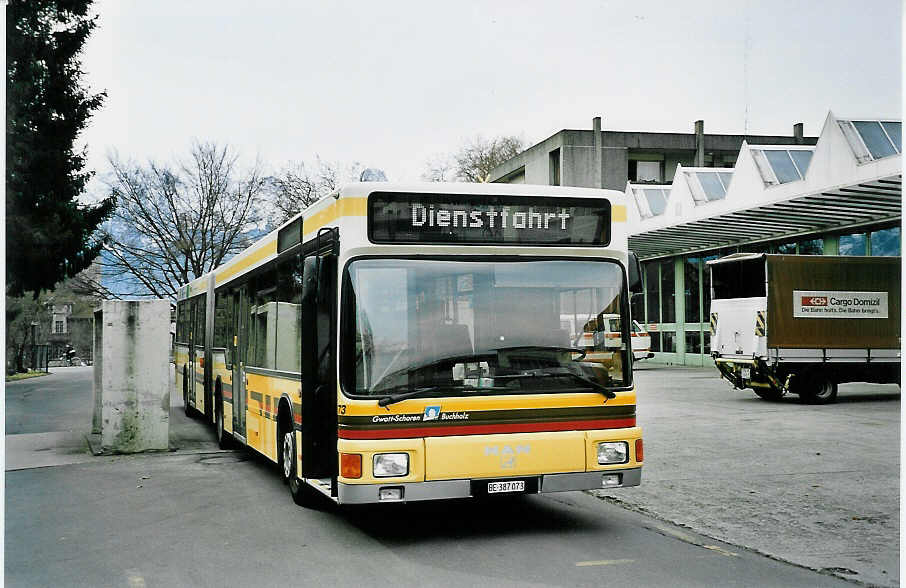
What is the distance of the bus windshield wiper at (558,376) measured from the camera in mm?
7496

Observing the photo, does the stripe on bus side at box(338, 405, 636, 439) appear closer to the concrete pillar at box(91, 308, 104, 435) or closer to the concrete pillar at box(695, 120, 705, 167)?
the concrete pillar at box(91, 308, 104, 435)

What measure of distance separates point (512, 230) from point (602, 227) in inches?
31.7

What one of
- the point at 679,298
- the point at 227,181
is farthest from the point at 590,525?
the point at 227,181

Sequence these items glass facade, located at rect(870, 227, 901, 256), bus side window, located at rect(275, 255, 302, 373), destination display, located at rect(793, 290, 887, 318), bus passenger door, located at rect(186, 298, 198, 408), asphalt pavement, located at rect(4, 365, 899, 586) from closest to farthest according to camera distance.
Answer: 1. asphalt pavement, located at rect(4, 365, 899, 586)
2. bus side window, located at rect(275, 255, 302, 373)
3. bus passenger door, located at rect(186, 298, 198, 408)
4. destination display, located at rect(793, 290, 887, 318)
5. glass facade, located at rect(870, 227, 901, 256)

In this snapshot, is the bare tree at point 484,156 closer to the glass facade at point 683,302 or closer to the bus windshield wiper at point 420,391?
the glass facade at point 683,302

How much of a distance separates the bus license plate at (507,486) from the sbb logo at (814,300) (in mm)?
15533

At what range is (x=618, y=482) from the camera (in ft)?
25.1

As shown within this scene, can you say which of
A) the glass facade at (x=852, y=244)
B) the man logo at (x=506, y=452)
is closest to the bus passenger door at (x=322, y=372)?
the man logo at (x=506, y=452)

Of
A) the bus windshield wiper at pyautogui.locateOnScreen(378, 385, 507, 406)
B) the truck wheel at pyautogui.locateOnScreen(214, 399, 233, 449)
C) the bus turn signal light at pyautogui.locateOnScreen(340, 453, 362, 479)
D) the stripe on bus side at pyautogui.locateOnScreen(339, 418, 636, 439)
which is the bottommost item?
the truck wheel at pyautogui.locateOnScreen(214, 399, 233, 449)

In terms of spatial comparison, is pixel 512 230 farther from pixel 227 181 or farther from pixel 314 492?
pixel 227 181

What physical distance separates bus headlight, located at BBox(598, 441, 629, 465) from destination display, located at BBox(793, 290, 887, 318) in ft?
48.2

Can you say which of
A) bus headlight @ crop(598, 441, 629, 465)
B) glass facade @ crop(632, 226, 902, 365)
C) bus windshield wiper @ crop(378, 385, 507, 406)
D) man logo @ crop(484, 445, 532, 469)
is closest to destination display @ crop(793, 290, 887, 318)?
glass facade @ crop(632, 226, 902, 365)

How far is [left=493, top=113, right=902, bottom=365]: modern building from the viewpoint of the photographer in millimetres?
21531

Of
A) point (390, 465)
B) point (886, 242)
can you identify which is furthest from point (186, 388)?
point (886, 242)
